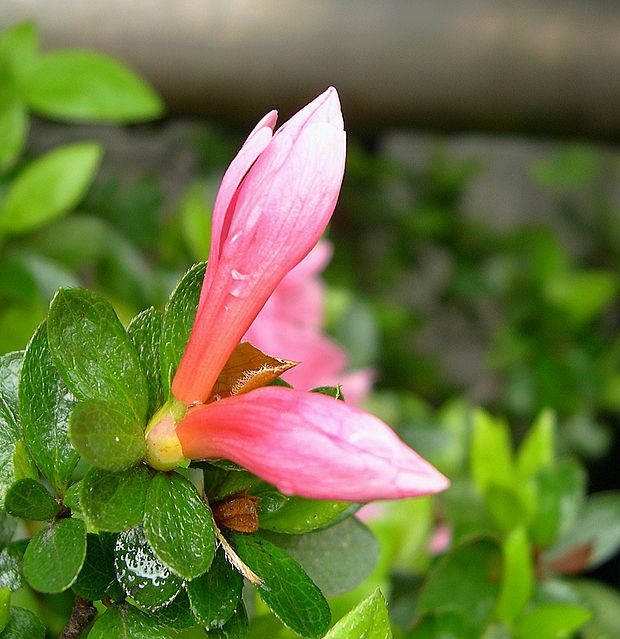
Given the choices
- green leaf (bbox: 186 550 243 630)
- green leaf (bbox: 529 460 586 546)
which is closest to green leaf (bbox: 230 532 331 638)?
green leaf (bbox: 186 550 243 630)

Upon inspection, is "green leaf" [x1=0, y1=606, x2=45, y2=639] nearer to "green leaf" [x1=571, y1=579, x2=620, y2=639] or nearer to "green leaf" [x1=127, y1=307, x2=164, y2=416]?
"green leaf" [x1=127, y1=307, x2=164, y2=416]

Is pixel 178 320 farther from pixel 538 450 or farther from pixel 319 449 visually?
pixel 538 450

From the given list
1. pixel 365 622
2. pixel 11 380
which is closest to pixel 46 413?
pixel 11 380

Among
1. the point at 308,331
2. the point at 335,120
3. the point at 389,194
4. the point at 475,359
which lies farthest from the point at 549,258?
the point at 335,120

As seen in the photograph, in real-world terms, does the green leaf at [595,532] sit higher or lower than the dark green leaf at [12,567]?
lower

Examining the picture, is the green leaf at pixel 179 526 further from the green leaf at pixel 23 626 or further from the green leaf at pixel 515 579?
the green leaf at pixel 515 579

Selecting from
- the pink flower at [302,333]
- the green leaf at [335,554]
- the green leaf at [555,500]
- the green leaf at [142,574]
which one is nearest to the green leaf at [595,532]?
the green leaf at [555,500]
